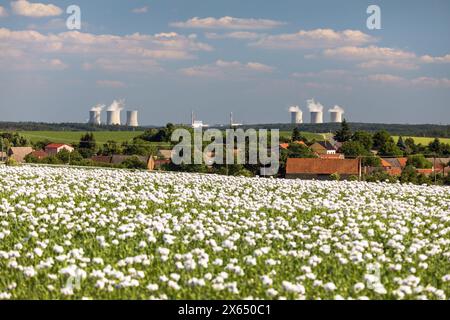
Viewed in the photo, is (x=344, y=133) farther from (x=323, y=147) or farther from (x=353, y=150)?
(x=353, y=150)

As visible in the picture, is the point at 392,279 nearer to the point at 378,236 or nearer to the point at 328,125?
the point at 378,236

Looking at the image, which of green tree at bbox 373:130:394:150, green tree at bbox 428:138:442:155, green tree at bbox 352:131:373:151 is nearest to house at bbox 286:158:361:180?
green tree at bbox 352:131:373:151

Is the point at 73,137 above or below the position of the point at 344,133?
below

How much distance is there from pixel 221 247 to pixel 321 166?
149ft

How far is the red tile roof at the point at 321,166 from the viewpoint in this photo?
176ft

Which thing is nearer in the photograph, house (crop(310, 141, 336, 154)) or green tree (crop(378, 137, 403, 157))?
green tree (crop(378, 137, 403, 157))

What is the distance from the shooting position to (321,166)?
56.4m

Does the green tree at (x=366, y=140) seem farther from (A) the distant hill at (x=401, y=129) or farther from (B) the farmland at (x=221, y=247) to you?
(B) the farmland at (x=221, y=247)

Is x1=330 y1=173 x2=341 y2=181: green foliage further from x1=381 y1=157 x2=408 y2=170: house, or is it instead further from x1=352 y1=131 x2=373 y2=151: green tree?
x1=352 y1=131 x2=373 y2=151: green tree

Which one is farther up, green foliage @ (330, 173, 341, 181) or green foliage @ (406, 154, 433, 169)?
green foliage @ (330, 173, 341, 181)

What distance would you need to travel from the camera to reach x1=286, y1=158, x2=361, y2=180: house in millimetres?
53531

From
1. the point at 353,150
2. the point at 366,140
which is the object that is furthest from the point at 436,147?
the point at 353,150
